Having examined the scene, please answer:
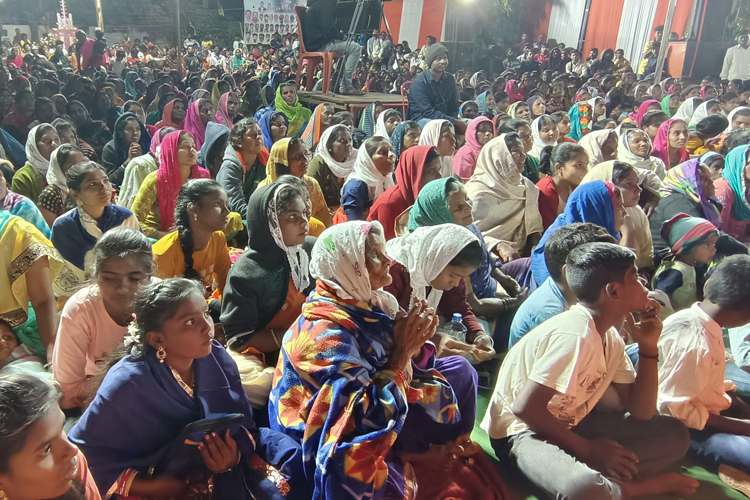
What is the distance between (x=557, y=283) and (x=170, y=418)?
5.20 feet

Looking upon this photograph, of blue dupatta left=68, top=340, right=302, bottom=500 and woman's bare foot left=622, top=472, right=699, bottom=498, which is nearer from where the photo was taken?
blue dupatta left=68, top=340, right=302, bottom=500

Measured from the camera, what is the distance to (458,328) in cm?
259

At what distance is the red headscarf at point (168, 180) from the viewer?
3869mm

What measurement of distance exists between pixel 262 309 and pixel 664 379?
1645 millimetres

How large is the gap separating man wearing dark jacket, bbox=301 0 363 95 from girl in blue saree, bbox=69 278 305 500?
30.5 feet

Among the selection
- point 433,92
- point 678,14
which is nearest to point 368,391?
point 433,92

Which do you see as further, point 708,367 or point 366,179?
point 366,179

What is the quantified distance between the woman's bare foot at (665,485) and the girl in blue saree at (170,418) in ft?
3.90

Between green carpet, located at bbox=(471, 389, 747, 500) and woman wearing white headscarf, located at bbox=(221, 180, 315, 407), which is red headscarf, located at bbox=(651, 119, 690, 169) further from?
woman wearing white headscarf, located at bbox=(221, 180, 315, 407)

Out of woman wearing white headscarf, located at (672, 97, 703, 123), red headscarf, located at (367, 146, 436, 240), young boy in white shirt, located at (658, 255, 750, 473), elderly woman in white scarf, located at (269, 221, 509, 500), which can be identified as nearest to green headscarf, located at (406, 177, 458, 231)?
red headscarf, located at (367, 146, 436, 240)

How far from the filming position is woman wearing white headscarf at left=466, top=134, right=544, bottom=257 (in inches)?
162

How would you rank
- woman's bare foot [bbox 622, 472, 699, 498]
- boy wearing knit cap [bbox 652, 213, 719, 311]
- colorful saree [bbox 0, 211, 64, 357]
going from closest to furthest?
woman's bare foot [bbox 622, 472, 699, 498], colorful saree [bbox 0, 211, 64, 357], boy wearing knit cap [bbox 652, 213, 719, 311]

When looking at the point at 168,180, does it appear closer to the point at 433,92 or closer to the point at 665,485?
the point at 665,485

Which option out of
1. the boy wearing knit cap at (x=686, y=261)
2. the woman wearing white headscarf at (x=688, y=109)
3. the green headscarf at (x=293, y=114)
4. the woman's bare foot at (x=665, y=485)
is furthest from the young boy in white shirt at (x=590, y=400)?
the woman wearing white headscarf at (x=688, y=109)
